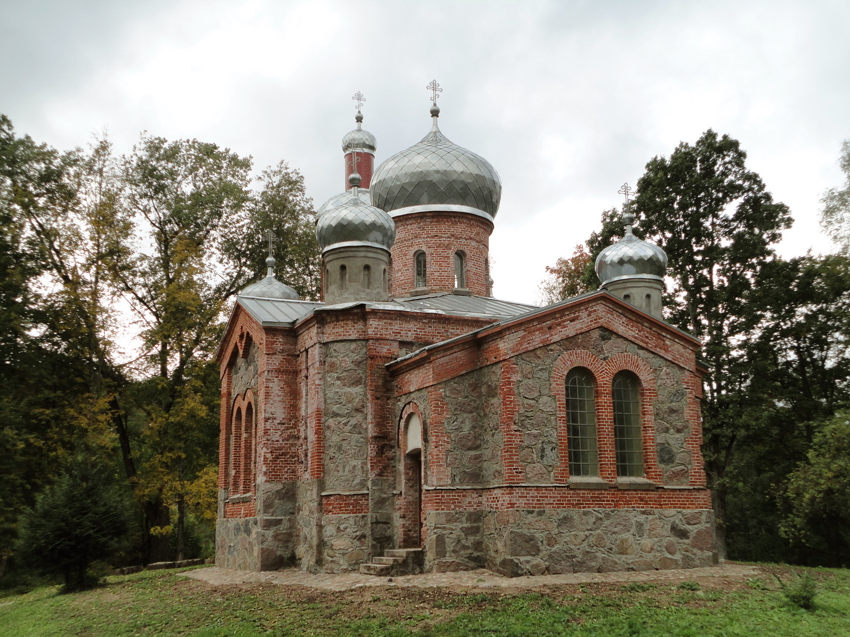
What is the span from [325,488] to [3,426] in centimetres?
1075

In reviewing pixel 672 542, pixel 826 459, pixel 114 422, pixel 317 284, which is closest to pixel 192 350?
pixel 114 422

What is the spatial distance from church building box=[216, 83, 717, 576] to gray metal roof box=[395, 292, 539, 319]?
9 cm

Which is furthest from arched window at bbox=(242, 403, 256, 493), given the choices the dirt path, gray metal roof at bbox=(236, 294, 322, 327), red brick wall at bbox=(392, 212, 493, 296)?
red brick wall at bbox=(392, 212, 493, 296)

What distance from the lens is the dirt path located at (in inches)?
450

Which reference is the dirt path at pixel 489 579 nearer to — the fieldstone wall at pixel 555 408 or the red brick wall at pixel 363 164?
the fieldstone wall at pixel 555 408

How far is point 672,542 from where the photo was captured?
13.2 metres

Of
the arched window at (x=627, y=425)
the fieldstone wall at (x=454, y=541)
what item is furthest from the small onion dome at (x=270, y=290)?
the arched window at (x=627, y=425)

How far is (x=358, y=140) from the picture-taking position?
2725cm

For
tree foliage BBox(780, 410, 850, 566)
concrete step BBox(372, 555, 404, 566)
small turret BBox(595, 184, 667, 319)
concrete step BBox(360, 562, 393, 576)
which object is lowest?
concrete step BBox(360, 562, 393, 576)

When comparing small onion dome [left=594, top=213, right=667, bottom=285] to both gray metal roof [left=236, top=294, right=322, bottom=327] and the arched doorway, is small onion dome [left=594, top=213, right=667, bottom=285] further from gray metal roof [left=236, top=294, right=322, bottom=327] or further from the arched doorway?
the arched doorway

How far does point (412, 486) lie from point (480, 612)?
4.96 metres

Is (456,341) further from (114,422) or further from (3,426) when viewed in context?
(114,422)

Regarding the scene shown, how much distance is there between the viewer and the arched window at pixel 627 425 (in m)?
13.5

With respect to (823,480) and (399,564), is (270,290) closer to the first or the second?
(399,564)
